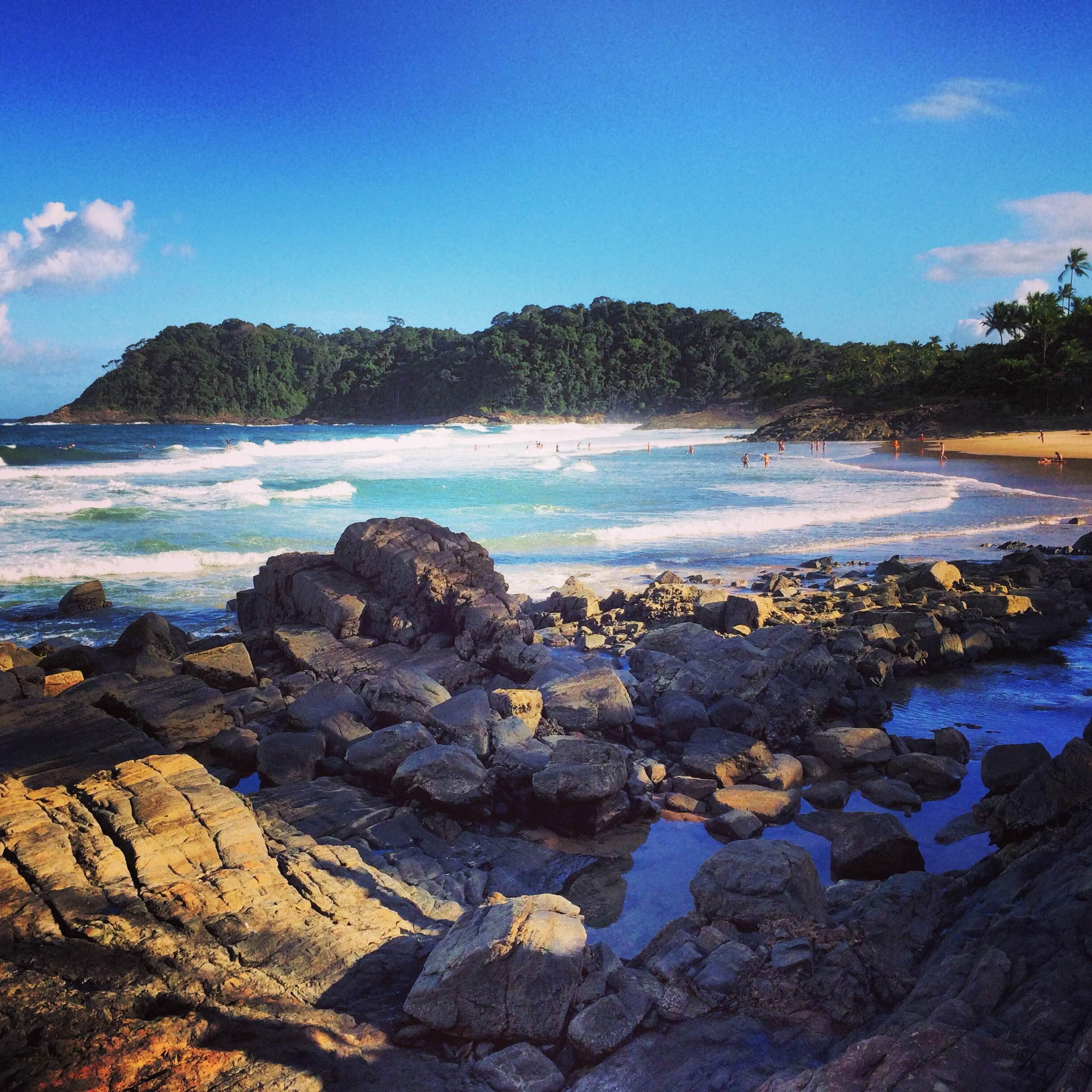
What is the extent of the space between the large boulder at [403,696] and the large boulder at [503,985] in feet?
10.4

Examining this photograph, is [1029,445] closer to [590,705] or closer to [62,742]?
[590,705]

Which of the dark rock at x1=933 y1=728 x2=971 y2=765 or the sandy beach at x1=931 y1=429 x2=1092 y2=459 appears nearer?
the dark rock at x1=933 y1=728 x2=971 y2=765

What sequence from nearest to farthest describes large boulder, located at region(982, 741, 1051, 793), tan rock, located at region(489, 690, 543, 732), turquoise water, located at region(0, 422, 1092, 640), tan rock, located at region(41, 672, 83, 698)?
large boulder, located at region(982, 741, 1051, 793) < tan rock, located at region(489, 690, 543, 732) < tan rock, located at region(41, 672, 83, 698) < turquoise water, located at region(0, 422, 1092, 640)

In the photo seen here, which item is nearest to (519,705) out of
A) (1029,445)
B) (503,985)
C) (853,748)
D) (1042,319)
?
(853,748)

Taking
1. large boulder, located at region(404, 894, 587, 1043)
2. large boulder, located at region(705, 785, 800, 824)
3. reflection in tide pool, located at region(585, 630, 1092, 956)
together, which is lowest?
reflection in tide pool, located at region(585, 630, 1092, 956)

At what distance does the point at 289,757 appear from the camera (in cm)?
586

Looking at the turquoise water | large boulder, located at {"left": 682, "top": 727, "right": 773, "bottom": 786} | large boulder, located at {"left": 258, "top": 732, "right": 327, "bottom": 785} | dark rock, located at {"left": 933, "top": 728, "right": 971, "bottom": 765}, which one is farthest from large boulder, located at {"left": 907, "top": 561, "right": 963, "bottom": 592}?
large boulder, located at {"left": 258, "top": 732, "right": 327, "bottom": 785}

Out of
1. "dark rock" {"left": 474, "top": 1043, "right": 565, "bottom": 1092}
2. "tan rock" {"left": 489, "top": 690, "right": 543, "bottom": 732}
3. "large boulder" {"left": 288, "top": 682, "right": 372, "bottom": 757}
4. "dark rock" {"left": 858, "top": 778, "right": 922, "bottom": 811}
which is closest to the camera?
"dark rock" {"left": 474, "top": 1043, "right": 565, "bottom": 1092}

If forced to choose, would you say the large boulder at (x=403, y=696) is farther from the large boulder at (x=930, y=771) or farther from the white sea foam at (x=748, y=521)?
the white sea foam at (x=748, y=521)

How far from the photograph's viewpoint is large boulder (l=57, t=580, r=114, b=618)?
12430 mm

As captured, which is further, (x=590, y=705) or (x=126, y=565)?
(x=126, y=565)

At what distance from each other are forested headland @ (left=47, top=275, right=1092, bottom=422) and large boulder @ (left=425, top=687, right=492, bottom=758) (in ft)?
302

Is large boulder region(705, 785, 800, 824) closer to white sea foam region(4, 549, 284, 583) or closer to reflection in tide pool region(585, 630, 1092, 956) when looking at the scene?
reflection in tide pool region(585, 630, 1092, 956)

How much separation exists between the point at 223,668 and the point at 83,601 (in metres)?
6.29
